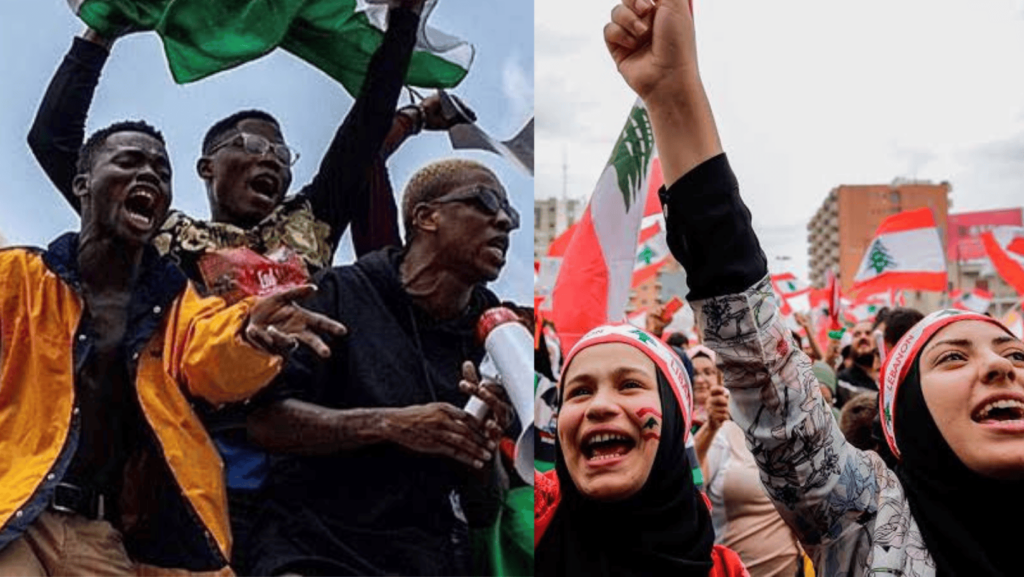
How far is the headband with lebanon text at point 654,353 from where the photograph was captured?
2.10m

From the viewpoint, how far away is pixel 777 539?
3645 mm

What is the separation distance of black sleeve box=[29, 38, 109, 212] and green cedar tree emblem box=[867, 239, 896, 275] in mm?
6757

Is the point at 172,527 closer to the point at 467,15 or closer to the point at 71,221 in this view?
the point at 71,221

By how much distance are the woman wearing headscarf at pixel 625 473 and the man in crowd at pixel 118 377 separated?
0.92 metres

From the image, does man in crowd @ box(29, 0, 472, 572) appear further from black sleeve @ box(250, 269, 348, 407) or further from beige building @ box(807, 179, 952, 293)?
beige building @ box(807, 179, 952, 293)

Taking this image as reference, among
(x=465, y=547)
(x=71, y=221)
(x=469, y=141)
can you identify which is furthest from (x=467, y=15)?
(x=465, y=547)

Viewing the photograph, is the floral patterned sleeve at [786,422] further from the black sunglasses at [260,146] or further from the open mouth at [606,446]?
the black sunglasses at [260,146]

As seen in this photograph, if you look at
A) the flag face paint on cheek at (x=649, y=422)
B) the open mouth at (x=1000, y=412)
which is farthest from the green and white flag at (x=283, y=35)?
the open mouth at (x=1000, y=412)

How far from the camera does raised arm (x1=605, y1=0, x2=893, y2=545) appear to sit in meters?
1.41

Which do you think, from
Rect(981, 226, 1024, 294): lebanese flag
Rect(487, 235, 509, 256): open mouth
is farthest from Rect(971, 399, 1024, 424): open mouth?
Rect(981, 226, 1024, 294): lebanese flag

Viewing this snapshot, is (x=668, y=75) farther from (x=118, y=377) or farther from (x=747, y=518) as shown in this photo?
(x=747, y=518)

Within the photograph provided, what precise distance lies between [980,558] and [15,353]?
7.07 ft

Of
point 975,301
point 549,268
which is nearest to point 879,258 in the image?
point 549,268

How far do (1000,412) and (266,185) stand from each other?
6.17 feet
